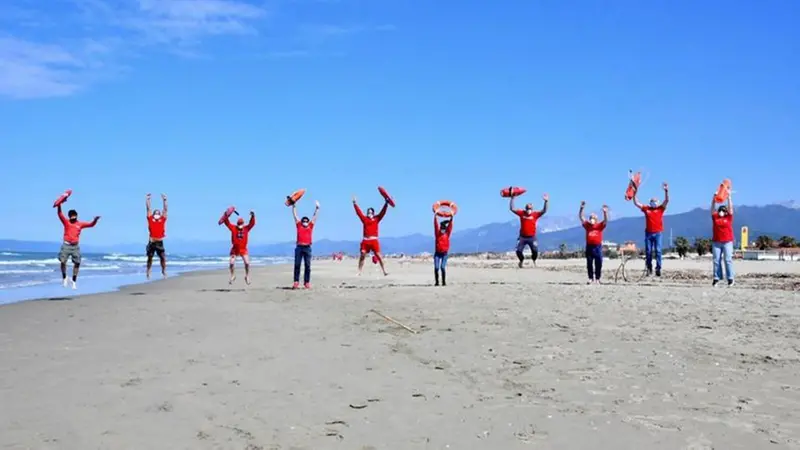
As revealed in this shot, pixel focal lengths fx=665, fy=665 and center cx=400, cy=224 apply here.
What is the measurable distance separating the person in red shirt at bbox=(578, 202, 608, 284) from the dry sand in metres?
6.00

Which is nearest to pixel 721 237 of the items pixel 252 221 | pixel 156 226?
pixel 252 221

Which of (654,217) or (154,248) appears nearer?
(154,248)

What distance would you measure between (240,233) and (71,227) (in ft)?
13.9

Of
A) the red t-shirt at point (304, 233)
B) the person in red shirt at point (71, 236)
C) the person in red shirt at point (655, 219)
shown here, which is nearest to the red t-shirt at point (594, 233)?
the person in red shirt at point (655, 219)

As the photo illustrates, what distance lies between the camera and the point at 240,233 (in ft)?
60.8

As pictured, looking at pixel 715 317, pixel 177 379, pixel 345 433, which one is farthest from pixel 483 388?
pixel 715 317

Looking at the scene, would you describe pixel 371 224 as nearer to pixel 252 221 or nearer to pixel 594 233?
pixel 252 221

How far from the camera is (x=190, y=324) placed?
1029 centimetres

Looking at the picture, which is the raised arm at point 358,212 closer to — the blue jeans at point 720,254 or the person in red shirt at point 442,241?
the person in red shirt at point 442,241

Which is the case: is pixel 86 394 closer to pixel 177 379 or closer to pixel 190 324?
pixel 177 379

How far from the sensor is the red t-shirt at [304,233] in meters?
17.4

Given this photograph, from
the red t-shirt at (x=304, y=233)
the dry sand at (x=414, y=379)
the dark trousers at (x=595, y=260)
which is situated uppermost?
the red t-shirt at (x=304, y=233)

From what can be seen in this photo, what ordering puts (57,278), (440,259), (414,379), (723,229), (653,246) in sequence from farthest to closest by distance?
(57,278) < (653,246) < (440,259) < (723,229) < (414,379)

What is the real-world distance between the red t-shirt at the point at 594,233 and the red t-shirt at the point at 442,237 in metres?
3.71
